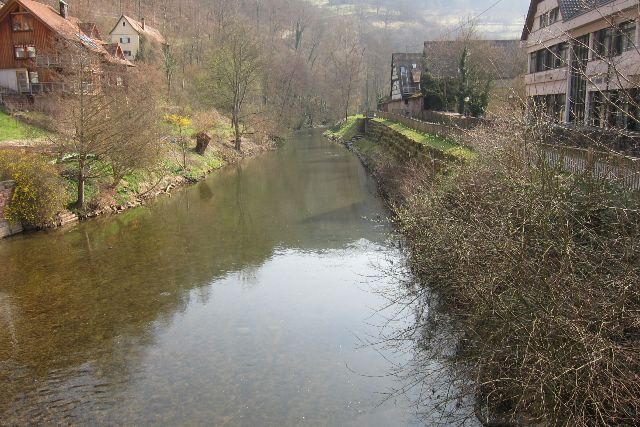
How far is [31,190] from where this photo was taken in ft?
67.2

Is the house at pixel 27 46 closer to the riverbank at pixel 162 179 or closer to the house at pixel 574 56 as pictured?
the riverbank at pixel 162 179

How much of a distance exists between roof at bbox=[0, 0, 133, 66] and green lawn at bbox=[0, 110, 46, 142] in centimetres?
671

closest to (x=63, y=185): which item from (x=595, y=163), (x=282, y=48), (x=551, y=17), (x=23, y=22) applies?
(x=595, y=163)

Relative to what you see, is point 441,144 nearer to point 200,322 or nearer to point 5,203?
point 200,322

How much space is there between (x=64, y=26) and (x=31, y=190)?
23260 millimetres

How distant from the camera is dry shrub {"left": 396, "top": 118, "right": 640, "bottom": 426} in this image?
619cm

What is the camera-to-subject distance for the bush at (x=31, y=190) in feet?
67.1

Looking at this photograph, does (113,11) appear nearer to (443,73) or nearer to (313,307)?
(443,73)

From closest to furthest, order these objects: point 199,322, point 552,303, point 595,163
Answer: point 552,303
point 595,163
point 199,322

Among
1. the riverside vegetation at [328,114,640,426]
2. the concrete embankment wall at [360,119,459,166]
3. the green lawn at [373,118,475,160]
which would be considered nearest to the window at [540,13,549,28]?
the green lawn at [373,118,475,160]

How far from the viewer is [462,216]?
35.5ft

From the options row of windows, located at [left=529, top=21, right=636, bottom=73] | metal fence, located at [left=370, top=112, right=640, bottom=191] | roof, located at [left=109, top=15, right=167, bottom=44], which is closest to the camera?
metal fence, located at [left=370, top=112, right=640, bottom=191]

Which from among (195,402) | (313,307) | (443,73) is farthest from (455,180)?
(443,73)

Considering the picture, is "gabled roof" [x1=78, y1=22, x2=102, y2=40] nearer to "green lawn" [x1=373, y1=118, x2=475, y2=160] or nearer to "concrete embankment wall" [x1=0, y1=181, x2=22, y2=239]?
"green lawn" [x1=373, y1=118, x2=475, y2=160]
